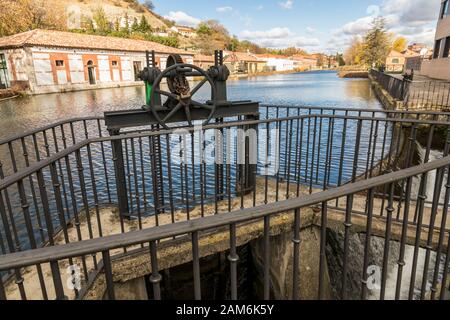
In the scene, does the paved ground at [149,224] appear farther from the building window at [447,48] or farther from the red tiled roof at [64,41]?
the red tiled roof at [64,41]

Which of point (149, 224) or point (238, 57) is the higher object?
point (238, 57)

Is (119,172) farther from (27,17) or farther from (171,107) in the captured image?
(27,17)

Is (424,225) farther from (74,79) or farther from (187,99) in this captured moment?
(74,79)

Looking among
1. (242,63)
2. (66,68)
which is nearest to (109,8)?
(242,63)

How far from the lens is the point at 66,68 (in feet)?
106

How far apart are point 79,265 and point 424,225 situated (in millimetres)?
3653

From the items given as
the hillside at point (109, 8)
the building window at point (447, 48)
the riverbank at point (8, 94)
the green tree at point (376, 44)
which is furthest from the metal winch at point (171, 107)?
the hillside at point (109, 8)

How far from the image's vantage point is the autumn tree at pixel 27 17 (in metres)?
35.4

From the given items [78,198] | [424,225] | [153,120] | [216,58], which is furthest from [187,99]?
[78,198]

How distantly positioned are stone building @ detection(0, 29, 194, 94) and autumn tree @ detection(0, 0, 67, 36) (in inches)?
251

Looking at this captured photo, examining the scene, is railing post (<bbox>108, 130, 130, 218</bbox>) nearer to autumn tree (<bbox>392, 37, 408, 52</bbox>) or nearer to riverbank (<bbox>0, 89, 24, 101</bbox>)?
riverbank (<bbox>0, 89, 24, 101</bbox>)

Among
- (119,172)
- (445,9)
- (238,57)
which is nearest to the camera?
(119,172)

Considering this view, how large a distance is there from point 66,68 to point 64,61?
694 millimetres
